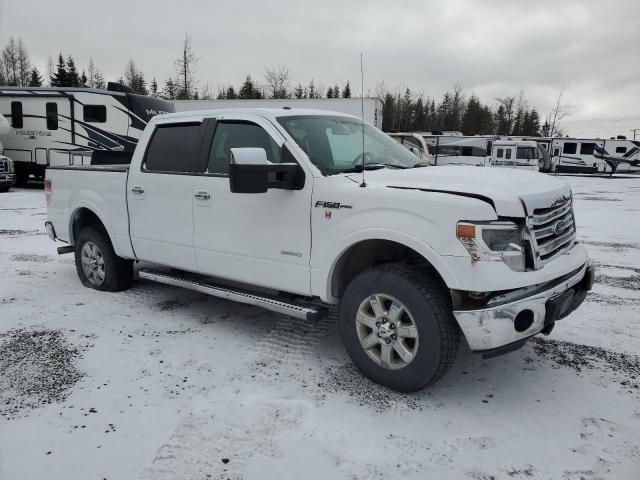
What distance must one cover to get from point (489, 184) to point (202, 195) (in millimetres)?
2390

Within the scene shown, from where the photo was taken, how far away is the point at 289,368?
3865 mm

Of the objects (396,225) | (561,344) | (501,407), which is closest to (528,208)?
(396,225)

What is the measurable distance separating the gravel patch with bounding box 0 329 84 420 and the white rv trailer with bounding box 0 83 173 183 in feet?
41.6

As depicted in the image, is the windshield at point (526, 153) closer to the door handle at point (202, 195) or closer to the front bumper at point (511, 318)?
the door handle at point (202, 195)

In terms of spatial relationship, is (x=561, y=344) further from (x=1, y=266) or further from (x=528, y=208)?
(x=1, y=266)

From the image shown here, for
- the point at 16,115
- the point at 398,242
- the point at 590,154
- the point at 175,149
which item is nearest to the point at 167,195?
the point at 175,149

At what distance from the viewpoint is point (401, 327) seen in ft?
11.1

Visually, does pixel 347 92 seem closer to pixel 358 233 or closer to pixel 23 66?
pixel 23 66

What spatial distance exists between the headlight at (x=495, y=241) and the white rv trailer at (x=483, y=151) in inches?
1085

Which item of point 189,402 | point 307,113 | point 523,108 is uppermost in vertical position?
point 523,108

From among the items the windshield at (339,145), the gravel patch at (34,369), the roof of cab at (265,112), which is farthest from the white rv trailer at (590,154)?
the gravel patch at (34,369)

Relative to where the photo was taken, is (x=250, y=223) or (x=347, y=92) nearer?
(x=250, y=223)

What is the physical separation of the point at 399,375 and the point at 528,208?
1355 millimetres

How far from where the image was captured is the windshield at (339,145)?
158 inches
